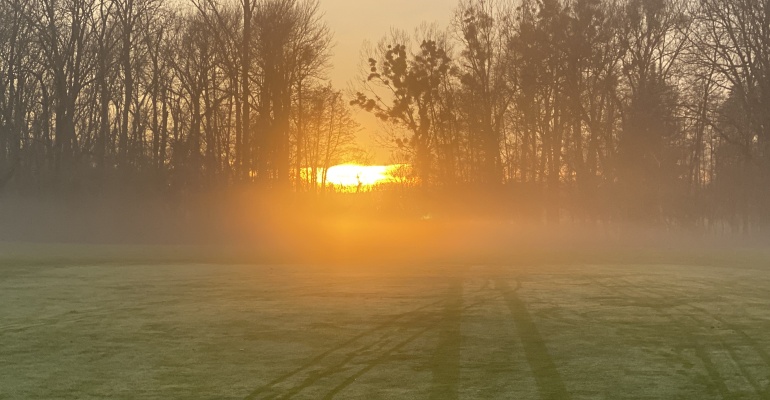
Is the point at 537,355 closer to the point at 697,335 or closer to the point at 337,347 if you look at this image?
the point at 337,347

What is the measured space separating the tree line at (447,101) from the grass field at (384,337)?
24.0 metres

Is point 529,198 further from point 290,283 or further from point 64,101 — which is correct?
point 290,283

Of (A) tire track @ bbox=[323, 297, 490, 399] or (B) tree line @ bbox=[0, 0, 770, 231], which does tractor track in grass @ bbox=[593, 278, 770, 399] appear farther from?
(B) tree line @ bbox=[0, 0, 770, 231]

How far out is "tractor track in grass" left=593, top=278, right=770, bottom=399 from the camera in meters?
10.1

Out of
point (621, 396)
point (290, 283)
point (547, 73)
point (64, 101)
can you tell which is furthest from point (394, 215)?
point (621, 396)

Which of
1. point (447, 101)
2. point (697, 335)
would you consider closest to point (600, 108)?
point (447, 101)

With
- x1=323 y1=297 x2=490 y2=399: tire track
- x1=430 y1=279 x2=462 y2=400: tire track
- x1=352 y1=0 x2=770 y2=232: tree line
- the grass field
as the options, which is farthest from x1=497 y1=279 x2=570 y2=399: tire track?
x1=352 y1=0 x2=770 y2=232: tree line

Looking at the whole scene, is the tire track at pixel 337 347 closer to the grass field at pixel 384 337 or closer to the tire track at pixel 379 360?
the grass field at pixel 384 337

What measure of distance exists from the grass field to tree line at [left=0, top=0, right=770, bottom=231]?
2400 centimetres

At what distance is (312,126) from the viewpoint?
200ft

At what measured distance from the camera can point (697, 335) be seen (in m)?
13.5

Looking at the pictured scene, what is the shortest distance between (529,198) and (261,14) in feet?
56.1

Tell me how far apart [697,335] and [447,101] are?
42.3 meters

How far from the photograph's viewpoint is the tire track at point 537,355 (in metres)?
9.92
